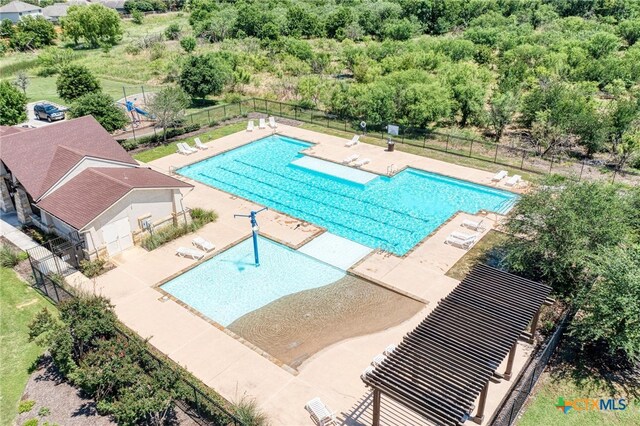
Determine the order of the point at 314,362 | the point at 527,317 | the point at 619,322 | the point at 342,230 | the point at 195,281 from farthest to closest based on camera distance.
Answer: the point at 342,230, the point at 195,281, the point at 314,362, the point at 619,322, the point at 527,317

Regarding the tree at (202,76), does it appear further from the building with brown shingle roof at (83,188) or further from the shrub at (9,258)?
the shrub at (9,258)

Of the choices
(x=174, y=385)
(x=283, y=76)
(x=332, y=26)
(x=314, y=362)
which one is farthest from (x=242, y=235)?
(x=332, y=26)

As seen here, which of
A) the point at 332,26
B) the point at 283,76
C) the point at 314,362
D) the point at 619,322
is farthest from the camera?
the point at 332,26

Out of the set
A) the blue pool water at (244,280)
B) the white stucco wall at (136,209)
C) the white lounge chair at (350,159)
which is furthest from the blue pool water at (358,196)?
the white stucco wall at (136,209)

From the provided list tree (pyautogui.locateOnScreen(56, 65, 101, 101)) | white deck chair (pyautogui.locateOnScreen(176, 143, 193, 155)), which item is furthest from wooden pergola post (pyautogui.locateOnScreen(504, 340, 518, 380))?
tree (pyautogui.locateOnScreen(56, 65, 101, 101))

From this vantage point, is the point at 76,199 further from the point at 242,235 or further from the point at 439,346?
the point at 439,346

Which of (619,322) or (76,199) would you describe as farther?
(76,199)

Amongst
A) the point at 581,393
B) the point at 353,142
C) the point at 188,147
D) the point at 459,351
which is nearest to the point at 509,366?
the point at 581,393
